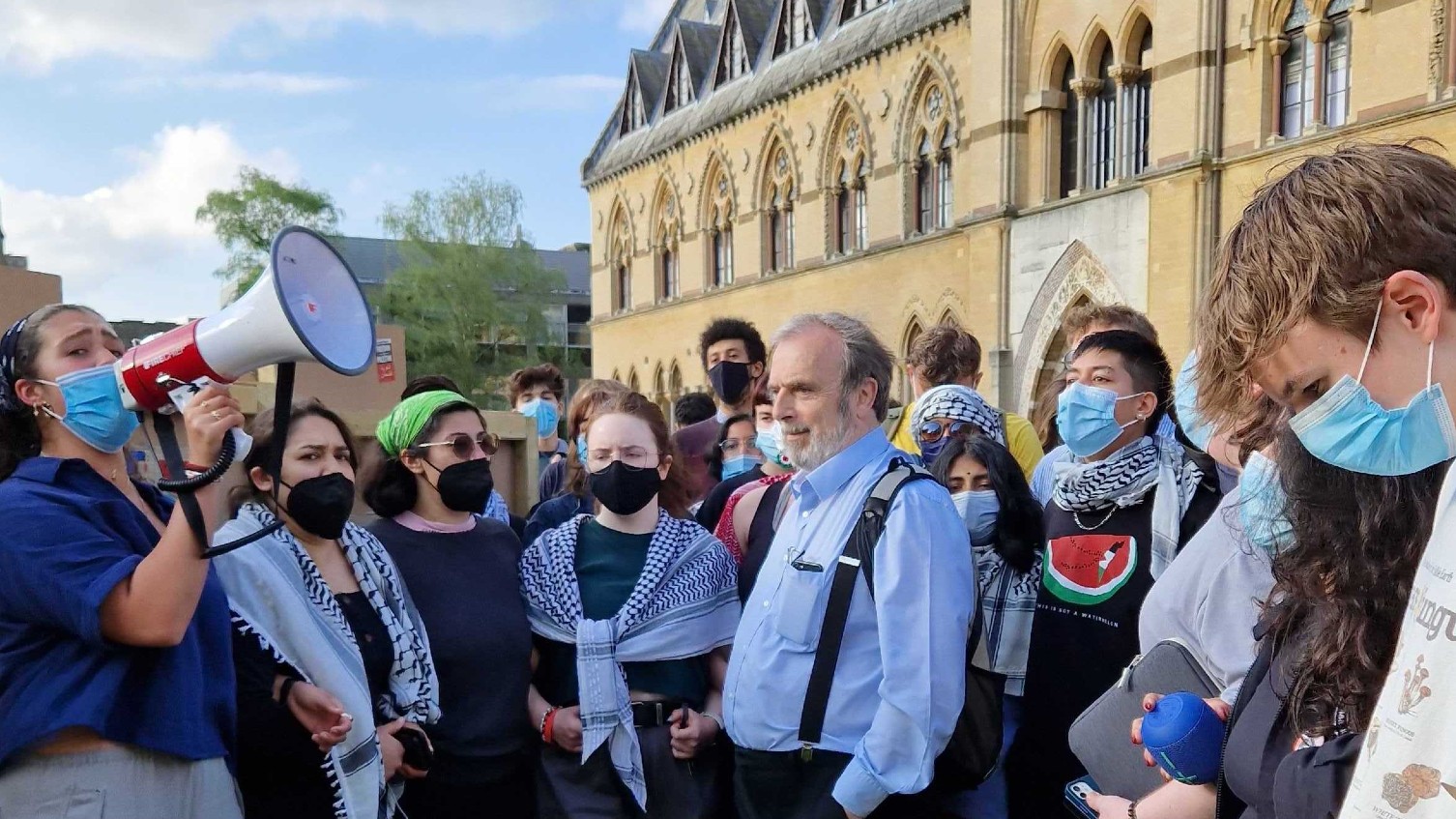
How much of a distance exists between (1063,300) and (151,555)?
17153mm

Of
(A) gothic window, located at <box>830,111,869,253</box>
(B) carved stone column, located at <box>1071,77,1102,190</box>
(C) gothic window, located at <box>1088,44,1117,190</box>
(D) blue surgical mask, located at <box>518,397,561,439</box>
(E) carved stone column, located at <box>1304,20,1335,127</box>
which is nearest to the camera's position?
(D) blue surgical mask, located at <box>518,397,561,439</box>

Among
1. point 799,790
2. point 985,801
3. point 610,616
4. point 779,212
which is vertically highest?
point 779,212

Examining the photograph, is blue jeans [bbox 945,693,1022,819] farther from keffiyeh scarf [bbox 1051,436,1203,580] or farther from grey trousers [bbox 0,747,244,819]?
grey trousers [bbox 0,747,244,819]

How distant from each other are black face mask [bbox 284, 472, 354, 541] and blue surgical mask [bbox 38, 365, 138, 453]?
0.72m

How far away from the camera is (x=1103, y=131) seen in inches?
691

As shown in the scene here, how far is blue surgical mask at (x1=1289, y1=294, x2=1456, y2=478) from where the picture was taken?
1412 millimetres

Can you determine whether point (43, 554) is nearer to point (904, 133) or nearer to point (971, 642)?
point (971, 642)

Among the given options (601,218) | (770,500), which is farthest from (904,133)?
(770,500)

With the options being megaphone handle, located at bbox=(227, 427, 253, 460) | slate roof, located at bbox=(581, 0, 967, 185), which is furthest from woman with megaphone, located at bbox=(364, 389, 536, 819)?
slate roof, located at bbox=(581, 0, 967, 185)

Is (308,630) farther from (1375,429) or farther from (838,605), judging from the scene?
(1375,429)

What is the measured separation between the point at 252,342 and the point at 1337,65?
15.6 m

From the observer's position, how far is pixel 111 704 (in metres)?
2.42

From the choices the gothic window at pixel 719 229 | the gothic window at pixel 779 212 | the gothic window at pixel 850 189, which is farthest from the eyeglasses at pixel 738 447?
the gothic window at pixel 719 229

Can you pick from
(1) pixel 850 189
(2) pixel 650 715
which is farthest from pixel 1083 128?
(2) pixel 650 715
